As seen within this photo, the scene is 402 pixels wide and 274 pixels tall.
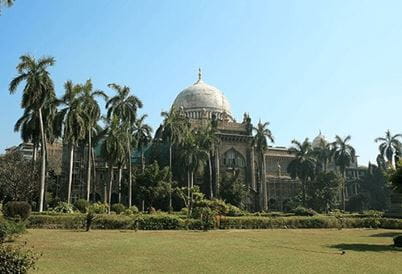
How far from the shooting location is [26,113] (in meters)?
44.8

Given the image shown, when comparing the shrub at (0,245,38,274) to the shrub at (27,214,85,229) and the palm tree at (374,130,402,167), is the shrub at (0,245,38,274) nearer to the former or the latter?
the shrub at (27,214,85,229)

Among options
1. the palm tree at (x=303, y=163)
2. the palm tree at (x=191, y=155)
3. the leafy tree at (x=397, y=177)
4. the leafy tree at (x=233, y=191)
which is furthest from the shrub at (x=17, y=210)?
the palm tree at (x=303, y=163)

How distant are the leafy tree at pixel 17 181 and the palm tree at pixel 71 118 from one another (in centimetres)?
710

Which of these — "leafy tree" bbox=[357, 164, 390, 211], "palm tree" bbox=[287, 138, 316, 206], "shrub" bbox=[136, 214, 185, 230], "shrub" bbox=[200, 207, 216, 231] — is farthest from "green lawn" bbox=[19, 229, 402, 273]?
"leafy tree" bbox=[357, 164, 390, 211]

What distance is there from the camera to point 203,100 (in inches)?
3219

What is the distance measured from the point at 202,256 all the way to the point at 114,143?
32012mm

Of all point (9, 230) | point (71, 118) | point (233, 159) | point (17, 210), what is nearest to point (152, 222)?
point (17, 210)

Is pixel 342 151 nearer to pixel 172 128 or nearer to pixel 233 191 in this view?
pixel 233 191

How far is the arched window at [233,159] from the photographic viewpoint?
69.9m

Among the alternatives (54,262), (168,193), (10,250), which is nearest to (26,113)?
(168,193)

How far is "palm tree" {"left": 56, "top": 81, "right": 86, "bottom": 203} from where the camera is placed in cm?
4175

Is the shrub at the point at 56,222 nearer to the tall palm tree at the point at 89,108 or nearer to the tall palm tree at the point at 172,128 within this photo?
the tall palm tree at the point at 89,108

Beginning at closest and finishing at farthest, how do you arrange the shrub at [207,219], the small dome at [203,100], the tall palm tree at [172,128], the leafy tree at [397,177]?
the leafy tree at [397,177]
the shrub at [207,219]
the tall palm tree at [172,128]
the small dome at [203,100]

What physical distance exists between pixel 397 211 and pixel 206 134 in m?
25.7
